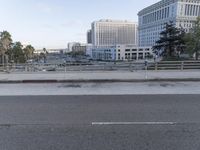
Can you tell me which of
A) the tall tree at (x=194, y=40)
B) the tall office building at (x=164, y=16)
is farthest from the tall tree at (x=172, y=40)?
the tall office building at (x=164, y=16)

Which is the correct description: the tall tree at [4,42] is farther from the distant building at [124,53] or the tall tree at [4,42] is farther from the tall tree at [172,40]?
the distant building at [124,53]

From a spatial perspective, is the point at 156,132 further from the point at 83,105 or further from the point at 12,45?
the point at 12,45

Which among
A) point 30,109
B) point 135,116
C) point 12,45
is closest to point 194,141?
point 135,116

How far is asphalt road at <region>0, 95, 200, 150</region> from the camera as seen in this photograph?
4.82 metres

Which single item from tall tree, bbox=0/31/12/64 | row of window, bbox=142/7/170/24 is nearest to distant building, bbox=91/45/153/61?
row of window, bbox=142/7/170/24

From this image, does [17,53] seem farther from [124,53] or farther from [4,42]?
[124,53]

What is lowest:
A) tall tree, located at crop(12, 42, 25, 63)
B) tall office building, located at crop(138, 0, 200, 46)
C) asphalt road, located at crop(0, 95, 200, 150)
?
asphalt road, located at crop(0, 95, 200, 150)

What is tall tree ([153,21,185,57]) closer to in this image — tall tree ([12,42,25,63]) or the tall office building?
tall tree ([12,42,25,63])

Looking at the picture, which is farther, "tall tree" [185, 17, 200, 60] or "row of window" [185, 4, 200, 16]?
"row of window" [185, 4, 200, 16]

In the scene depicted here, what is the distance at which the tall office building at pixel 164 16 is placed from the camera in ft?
513

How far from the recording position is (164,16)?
171m

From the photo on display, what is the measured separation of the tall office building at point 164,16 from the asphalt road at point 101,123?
5695 inches

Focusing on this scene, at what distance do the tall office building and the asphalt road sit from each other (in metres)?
145

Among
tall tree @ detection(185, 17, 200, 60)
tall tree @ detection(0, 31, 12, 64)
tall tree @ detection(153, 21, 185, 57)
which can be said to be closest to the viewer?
tall tree @ detection(185, 17, 200, 60)
